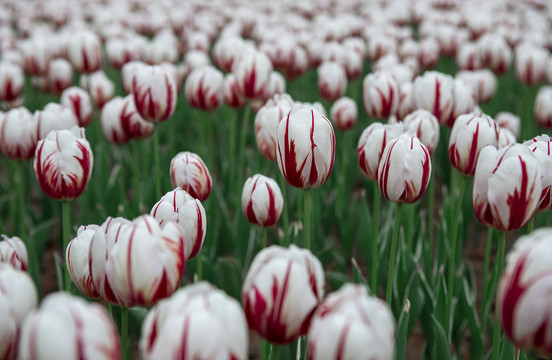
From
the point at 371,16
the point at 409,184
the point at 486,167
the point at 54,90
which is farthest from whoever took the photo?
the point at 371,16

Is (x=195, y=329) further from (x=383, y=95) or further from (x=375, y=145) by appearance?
(x=383, y=95)

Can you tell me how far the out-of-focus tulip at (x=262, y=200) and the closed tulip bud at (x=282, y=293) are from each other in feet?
2.01

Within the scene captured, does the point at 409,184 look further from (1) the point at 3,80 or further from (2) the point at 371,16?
(2) the point at 371,16

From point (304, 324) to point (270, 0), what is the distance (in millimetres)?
6079

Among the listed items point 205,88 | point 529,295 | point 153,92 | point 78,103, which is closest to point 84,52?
point 78,103

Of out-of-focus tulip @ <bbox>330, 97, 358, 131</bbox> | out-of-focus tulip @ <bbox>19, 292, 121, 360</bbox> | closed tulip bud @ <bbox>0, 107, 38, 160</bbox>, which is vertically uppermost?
out-of-focus tulip @ <bbox>19, 292, 121, 360</bbox>

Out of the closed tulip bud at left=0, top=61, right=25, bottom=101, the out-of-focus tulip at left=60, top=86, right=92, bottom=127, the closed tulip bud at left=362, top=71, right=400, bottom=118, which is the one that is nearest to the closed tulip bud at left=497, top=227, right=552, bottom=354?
the closed tulip bud at left=362, top=71, right=400, bottom=118

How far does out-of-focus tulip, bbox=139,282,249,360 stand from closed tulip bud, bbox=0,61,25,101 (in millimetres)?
2038

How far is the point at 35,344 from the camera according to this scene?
0.58 metres

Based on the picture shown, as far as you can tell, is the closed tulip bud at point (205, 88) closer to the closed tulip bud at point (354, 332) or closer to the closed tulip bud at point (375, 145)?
the closed tulip bud at point (375, 145)

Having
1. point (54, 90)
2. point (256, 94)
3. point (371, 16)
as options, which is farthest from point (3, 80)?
point (371, 16)

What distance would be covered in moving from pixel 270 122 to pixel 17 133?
71cm

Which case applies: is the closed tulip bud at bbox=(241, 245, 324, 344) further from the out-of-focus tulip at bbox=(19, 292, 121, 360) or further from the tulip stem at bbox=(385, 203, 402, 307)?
the tulip stem at bbox=(385, 203, 402, 307)

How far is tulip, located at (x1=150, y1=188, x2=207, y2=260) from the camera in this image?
1.08 meters
